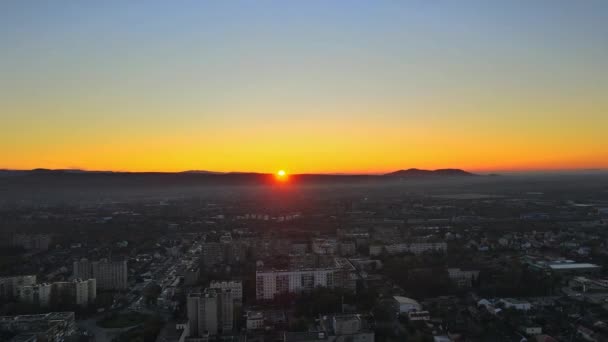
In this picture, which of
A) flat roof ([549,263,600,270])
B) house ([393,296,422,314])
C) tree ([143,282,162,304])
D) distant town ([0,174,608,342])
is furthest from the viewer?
flat roof ([549,263,600,270])

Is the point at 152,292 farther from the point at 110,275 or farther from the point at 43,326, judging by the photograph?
the point at 43,326

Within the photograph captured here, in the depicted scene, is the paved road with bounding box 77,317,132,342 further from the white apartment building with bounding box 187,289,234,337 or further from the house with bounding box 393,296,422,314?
the house with bounding box 393,296,422,314

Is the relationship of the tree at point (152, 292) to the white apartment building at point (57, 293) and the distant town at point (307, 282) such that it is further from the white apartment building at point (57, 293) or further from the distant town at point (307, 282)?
the white apartment building at point (57, 293)

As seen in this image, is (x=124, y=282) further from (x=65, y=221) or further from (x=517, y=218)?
(x=517, y=218)

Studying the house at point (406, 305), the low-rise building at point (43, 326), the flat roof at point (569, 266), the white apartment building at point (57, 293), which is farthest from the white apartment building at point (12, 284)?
the flat roof at point (569, 266)

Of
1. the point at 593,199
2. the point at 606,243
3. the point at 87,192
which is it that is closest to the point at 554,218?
the point at 606,243

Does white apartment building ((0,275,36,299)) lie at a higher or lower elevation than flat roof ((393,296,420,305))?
higher

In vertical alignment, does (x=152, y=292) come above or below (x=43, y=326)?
below

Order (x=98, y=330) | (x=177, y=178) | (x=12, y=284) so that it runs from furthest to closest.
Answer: (x=177, y=178) → (x=12, y=284) → (x=98, y=330)

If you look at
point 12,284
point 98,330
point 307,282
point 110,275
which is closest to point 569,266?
point 307,282

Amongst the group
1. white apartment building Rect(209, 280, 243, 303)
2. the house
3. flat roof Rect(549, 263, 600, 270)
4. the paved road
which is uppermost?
white apartment building Rect(209, 280, 243, 303)

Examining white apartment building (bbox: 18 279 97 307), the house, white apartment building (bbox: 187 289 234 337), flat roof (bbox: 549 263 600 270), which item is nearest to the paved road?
white apartment building (bbox: 18 279 97 307)
